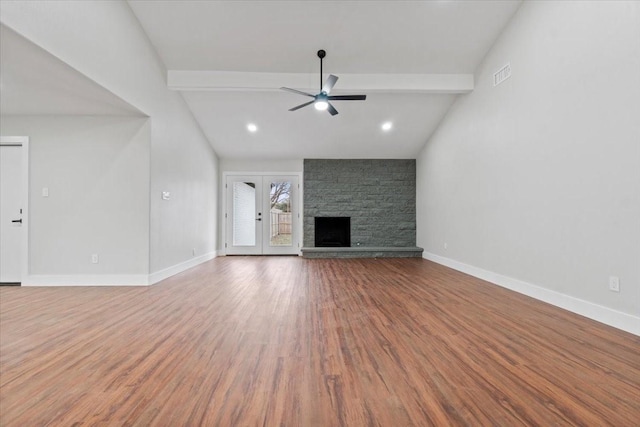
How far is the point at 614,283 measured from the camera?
2.69m

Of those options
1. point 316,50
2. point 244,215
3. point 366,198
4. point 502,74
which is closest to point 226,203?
point 244,215

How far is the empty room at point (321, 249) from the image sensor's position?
167cm

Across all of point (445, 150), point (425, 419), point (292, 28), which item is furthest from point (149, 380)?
point (445, 150)

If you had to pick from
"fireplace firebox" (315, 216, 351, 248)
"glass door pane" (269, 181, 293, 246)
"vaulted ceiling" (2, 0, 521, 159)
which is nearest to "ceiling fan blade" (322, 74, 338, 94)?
"vaulted ceiling" (2, 0, 521, 159)

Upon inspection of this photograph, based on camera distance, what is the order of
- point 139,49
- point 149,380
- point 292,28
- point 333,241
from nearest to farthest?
1. point 149,380
2. point 139,49
3. point 292,28
4. point 333,241

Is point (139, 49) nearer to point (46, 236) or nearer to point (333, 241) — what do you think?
point (46, 236)

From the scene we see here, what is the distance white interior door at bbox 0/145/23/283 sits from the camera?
13.8 ft

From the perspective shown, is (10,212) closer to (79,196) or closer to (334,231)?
(79,196)

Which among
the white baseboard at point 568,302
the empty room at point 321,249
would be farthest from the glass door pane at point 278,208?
the white baseboard at point 568,302

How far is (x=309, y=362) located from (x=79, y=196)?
4.06 meters

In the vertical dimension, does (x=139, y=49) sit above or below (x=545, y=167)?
above

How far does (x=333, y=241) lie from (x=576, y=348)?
5771mm

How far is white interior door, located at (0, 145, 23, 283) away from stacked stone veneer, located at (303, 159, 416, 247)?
17.0ft

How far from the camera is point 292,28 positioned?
4320mm
